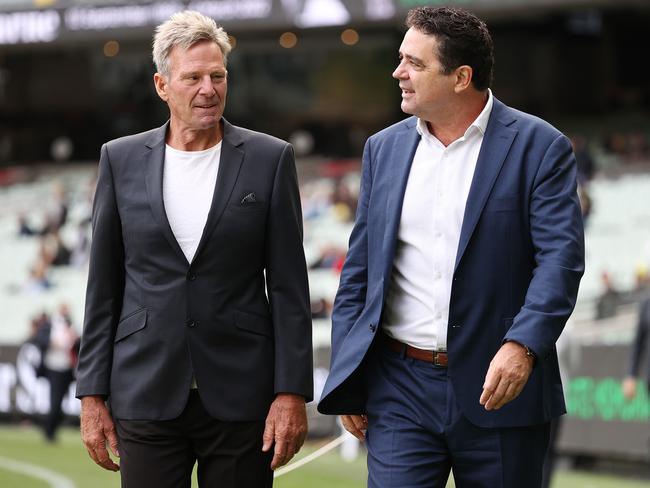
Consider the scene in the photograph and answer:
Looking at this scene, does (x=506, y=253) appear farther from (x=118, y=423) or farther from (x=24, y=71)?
(x=24, y=71)

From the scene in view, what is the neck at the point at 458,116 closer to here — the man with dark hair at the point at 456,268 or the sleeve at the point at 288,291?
the man with dark hair at the point at 456,268

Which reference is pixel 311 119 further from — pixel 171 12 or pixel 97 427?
pixel 97 427

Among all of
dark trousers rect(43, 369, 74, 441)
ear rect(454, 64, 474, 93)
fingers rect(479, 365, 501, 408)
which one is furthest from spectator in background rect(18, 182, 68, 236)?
fingers rect(479, 365, 501, 408)

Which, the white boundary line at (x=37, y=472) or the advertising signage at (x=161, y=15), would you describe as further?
the advertising signage at (x=161, y=15)

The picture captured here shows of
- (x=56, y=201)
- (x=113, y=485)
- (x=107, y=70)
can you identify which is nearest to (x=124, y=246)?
(x=113, y=485)

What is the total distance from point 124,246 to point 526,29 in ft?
71.9

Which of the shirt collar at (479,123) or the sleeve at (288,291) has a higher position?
the shirt collar at (479,123)

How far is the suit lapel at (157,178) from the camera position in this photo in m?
4.24

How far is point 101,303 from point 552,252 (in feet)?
4.84

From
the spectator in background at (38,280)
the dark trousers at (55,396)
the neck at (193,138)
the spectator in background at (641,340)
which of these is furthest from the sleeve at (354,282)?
the spectator in background at (38,280)

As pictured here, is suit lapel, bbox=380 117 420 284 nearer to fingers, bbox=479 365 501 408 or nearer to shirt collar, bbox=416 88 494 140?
shirt collar, bbox=416 88 494 140

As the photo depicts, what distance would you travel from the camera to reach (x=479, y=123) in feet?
13.8

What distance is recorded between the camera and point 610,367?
1373 cm

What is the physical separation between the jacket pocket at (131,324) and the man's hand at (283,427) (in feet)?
1.65
